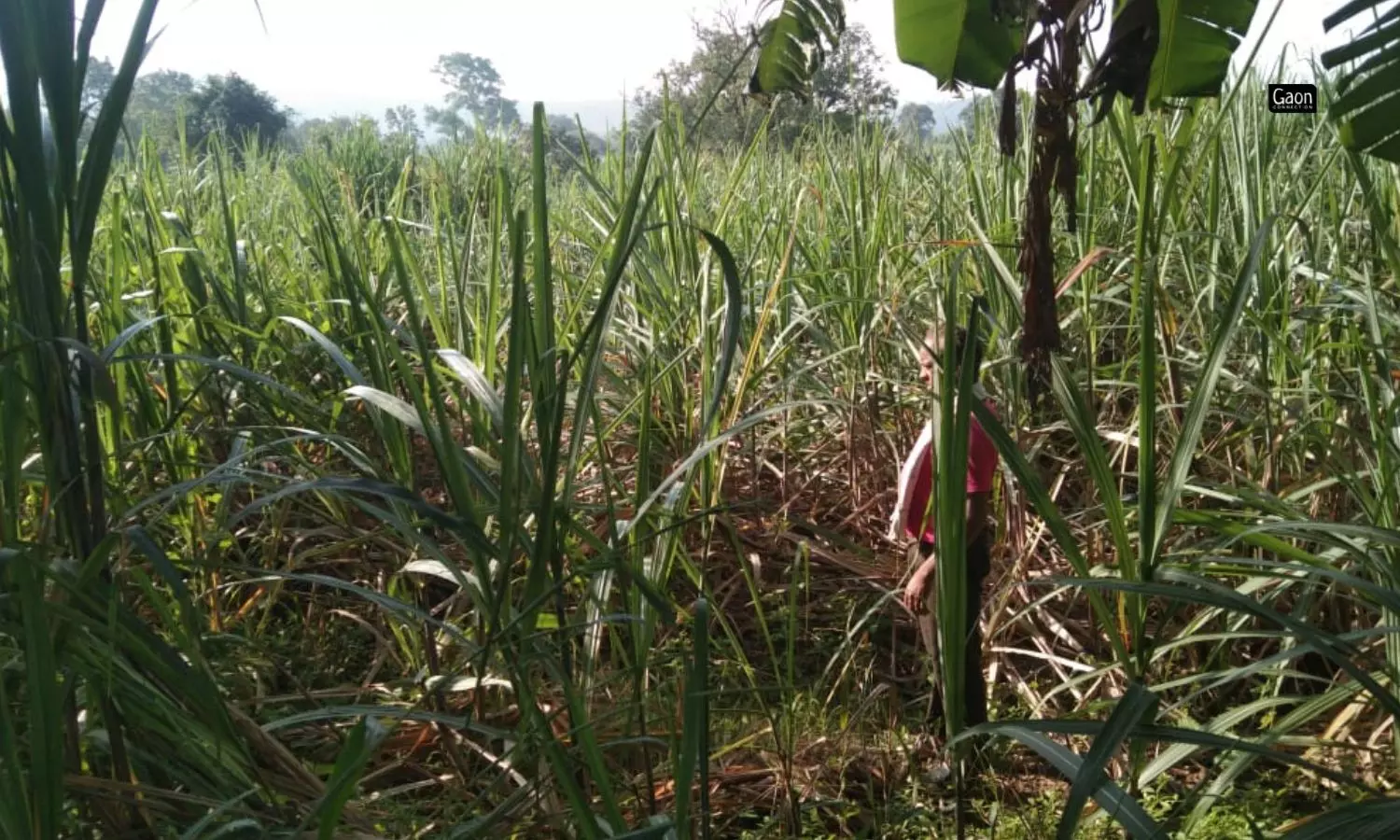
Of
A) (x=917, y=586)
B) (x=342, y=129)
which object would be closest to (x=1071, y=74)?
(x=917, y=586)

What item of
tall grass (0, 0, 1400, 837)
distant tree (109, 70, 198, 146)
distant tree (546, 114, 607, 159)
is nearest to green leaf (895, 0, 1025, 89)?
tall grass (0, 0, 1400, 837)

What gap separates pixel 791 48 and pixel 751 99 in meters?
0.35

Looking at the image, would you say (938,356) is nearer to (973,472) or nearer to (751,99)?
(973,472)

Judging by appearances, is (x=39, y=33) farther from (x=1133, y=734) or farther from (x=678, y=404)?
(x=678, y=404)

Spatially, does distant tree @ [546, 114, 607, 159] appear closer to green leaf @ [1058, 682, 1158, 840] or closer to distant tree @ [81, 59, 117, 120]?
distant tree @ [81, 59, 117, 120]

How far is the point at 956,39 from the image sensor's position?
71.3 inches

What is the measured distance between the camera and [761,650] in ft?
6.72

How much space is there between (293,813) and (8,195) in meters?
0.63

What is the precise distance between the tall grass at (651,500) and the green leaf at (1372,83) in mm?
135

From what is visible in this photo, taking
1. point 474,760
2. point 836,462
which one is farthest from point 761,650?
point 474,760

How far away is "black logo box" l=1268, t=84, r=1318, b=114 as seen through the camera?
7.38 feet

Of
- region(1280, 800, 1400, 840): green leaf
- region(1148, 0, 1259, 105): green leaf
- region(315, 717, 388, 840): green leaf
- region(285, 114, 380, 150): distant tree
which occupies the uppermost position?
region(285, 114, 380, 150): distant tree

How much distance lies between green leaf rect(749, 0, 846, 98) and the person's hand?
1038 mm

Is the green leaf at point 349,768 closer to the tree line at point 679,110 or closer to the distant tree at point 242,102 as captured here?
the tree line at point 679,110
